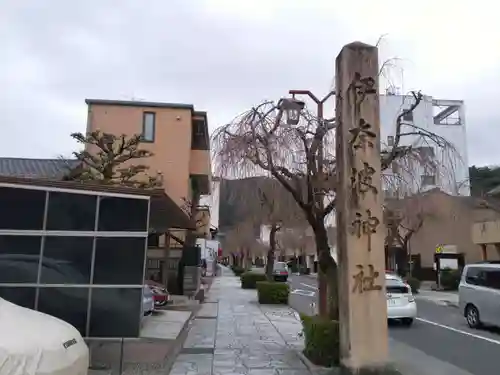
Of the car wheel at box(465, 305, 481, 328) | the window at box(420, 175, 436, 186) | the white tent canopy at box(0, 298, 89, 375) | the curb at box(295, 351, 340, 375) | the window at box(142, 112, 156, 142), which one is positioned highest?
the window at box(142, 112, 156, 142)

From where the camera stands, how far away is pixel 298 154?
947 cm

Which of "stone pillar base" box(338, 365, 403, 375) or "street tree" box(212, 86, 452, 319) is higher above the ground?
"street tree" box(212, 86, 452, 319)

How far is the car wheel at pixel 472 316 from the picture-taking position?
14.6 m

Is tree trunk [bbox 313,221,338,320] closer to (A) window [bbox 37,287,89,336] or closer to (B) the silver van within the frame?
(A) window [bbox 37,287,89,336]

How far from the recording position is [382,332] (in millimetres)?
7320

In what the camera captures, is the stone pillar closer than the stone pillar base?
No

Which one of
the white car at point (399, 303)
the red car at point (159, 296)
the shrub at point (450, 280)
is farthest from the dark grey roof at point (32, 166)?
the shrub at point (450, 280)

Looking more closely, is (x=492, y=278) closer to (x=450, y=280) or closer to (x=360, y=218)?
(x=360, y=218)

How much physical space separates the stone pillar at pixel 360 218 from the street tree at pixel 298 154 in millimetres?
1338

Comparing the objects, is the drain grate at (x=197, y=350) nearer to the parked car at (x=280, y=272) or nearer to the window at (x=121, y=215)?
the window at (x=121, y=215)

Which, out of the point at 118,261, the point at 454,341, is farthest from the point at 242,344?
the point at 454,341

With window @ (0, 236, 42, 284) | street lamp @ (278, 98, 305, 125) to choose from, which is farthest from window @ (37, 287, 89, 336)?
street lamp @ (278, 98, 305, 125)

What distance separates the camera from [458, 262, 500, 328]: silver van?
13.8 metres

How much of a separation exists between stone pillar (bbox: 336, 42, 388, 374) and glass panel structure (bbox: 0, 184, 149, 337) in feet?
10.2
